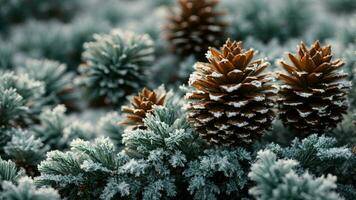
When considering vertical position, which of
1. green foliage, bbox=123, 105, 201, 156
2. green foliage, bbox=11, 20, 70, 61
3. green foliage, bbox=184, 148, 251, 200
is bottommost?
Answer: green foliage, bbox=184, 148, 251, 200

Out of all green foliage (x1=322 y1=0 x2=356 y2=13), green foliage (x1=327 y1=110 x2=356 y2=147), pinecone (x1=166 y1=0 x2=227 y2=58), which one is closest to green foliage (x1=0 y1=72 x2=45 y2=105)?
pinecone (x1=166 y1=0 x2=227 y2=58)

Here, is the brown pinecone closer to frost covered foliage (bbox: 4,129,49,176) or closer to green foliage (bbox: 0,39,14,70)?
frost covered foliage (bbox: 4,129,49,176)

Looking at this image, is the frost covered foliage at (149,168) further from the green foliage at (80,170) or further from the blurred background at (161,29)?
the blurred background at (161,29)

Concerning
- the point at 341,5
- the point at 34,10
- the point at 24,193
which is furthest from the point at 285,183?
the point at 34,10

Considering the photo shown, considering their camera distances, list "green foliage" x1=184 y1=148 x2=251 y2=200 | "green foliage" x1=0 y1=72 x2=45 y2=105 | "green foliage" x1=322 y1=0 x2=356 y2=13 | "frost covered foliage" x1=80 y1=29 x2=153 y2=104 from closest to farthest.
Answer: "green foliage" x1=184 y1=148 x2=251 y2=200
"green foliage" x1=0 y1=72 x2=45 y2=105
"frost covered foliage" x1=80 y1=29 x2=153 y2=104
"green foliage" x1=322 y1=0 x2=356 y2=13

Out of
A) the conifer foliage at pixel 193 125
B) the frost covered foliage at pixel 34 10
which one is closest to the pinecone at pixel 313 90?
the conifer foliage at pixel 193 125

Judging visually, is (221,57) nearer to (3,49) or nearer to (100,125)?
(100,125)

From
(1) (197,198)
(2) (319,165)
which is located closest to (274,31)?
(2) (319,165)
